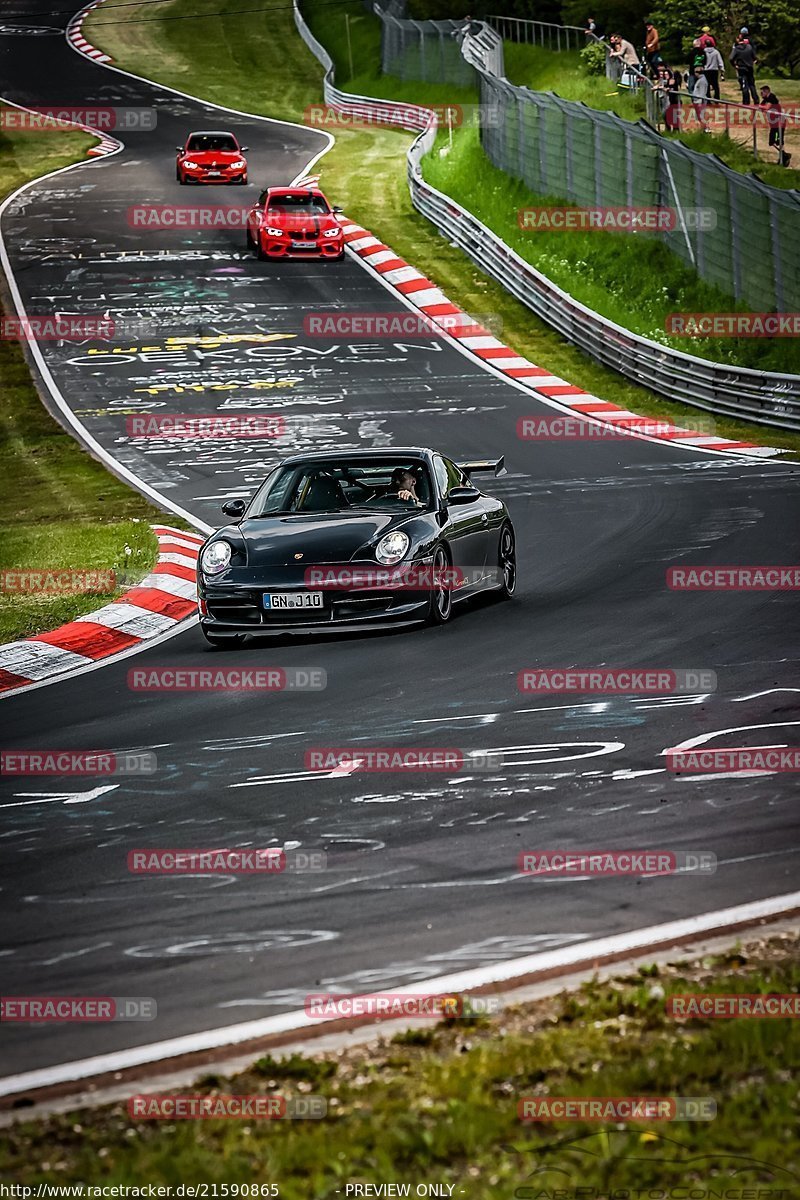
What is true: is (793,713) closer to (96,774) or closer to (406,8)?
(96,774)

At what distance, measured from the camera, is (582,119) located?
3481 cm

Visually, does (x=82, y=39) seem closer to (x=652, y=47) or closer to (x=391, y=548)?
(x=652, y=47)

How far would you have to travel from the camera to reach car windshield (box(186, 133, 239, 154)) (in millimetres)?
45250

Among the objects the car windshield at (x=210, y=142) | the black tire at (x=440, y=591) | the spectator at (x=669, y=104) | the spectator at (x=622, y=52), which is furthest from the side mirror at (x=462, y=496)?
the car windshield at (x=210, y=142)


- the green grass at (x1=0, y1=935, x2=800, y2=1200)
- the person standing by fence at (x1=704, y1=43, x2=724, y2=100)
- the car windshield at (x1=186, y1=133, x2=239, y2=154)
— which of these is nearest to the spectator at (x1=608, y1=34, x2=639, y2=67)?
the person standing by fence at (x1=704, y1=43, x2=724, y2=100)

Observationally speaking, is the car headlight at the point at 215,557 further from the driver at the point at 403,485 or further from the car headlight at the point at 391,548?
the driver at the point at 403,485

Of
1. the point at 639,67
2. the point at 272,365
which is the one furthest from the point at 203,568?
the point at 639,67

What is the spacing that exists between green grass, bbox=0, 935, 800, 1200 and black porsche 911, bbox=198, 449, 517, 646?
292 inches

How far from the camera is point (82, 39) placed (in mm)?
74812

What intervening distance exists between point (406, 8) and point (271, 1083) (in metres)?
67.1

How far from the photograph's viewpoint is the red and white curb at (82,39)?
7169 centimetres

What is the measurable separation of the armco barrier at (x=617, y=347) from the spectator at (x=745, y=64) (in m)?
6.64

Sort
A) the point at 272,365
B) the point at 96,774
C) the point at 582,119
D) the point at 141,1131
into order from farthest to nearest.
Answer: the point at 582,119 → the point at 272,365 → the point at 96,774 → the point at 141,1131

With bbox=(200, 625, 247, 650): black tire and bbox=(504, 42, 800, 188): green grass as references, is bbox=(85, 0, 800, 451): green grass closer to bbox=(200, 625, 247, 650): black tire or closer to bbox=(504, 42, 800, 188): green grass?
bbox=(504, 42, 800, 188): green grass
